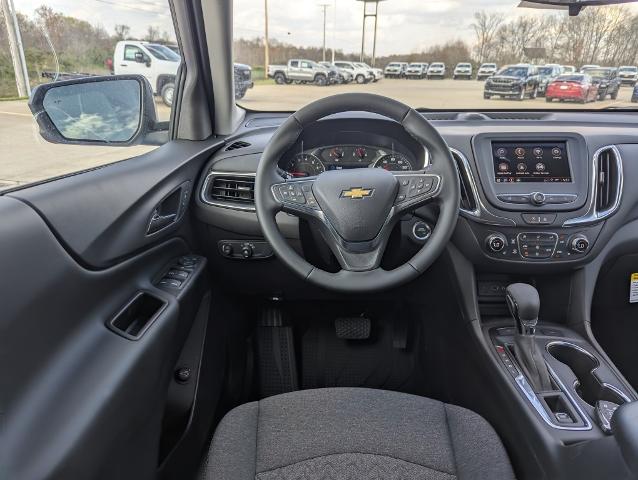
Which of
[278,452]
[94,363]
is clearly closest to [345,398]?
[278,452]

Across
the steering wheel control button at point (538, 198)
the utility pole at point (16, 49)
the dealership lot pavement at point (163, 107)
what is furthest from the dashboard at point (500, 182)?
the utility pole at point (16, 49)

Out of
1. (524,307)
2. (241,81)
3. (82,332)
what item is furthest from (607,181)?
(82,332)

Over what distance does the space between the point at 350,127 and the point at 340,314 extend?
3.10 ft

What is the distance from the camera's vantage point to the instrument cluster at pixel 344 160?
1.85 m

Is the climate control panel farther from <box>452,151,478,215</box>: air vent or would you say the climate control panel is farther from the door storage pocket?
the door storage pocket

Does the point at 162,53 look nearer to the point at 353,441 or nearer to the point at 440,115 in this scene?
the point at 440,115

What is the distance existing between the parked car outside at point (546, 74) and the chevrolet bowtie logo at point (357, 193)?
1218mm

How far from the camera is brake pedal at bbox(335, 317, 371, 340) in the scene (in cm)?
242

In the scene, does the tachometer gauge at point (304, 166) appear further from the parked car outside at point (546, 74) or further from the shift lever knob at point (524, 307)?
the parked car outside at point (546, 74)

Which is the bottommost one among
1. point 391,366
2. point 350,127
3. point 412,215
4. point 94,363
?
point 391,366

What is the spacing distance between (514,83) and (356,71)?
29.7 inches

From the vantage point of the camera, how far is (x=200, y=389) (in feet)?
5.84

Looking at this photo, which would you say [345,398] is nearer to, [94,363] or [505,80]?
[94,363]

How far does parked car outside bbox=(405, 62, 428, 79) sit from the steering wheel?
2.81 feet
